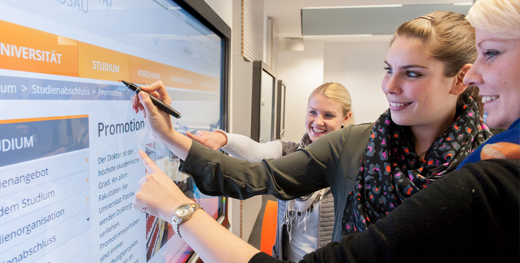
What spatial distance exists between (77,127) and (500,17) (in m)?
0.91

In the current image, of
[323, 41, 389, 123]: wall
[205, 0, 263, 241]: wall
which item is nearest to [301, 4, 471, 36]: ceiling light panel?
[323, 41, 389, 123]: wall

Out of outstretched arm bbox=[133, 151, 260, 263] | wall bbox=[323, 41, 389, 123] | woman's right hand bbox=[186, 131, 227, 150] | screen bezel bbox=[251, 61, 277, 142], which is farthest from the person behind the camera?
wall bbox=[323, 41, 389, 123]

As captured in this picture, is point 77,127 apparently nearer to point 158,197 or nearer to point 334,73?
point 158,197

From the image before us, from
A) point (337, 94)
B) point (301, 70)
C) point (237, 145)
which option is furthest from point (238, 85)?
point (301, 70)

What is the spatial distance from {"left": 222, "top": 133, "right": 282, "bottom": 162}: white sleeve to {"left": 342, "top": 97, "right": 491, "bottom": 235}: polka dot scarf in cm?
66

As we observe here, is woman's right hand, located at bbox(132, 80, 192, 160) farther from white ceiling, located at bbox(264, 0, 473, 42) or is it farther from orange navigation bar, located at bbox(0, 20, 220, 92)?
white ceiling, located at bbox(264, 0, 473, 42)

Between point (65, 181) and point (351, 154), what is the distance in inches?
34.4

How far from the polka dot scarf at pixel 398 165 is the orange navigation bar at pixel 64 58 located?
80cm

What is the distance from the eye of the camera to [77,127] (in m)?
0.68

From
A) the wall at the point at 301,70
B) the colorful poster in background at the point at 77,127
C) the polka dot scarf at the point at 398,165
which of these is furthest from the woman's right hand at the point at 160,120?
the wall at the point at 301,70

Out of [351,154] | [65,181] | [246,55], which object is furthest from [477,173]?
[246,55]

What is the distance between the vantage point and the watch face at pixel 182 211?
0.68 metres

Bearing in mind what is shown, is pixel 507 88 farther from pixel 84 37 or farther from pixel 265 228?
pixel 265 228

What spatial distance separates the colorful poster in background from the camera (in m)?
0.53
